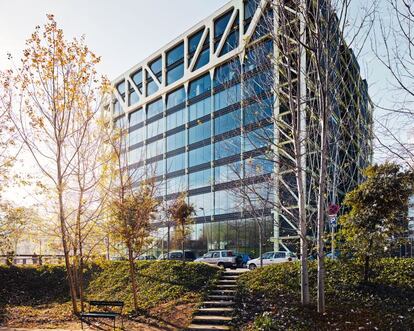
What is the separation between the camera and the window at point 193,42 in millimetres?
48306

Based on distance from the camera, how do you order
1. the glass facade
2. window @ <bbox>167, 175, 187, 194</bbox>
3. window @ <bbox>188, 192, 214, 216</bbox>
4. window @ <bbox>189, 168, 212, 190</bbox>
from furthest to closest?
window @ <bbox>167, 175, 187, 194</bbox>
window @ <bbox>189, 168, 212, 190</bbox>
window @ <bbox>188, 192, 214, 216</bbox>
the glass facade

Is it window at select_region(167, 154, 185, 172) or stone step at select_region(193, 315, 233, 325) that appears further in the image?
window at select_region(167, 154, 185, 172)

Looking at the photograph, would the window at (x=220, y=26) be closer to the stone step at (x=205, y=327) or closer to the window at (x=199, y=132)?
the window at (x=199, y=132)

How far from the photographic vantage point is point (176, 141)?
51531mm

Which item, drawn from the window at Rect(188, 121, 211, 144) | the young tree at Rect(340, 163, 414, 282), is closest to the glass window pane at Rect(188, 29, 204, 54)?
the window at Rect(188, 121, 211, 144)

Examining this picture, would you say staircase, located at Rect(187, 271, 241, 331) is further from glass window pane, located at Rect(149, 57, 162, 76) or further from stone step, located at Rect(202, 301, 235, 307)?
glass window pane, located at Rect(149, 57, 162, 76)

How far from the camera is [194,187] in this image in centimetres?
4778

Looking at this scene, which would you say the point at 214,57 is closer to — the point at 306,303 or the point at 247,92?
the point at 247,92

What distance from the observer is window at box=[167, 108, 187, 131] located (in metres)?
50.5

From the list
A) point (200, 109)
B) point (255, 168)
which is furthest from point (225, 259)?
point (200, 109)

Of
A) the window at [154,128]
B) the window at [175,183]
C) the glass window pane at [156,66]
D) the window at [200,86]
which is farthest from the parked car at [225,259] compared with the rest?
the glass window pane at [156,66]

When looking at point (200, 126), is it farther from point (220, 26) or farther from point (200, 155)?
point (220, 26)

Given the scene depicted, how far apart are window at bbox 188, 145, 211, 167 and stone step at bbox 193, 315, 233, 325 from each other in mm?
34357

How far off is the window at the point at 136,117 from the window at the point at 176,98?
6585 mm
